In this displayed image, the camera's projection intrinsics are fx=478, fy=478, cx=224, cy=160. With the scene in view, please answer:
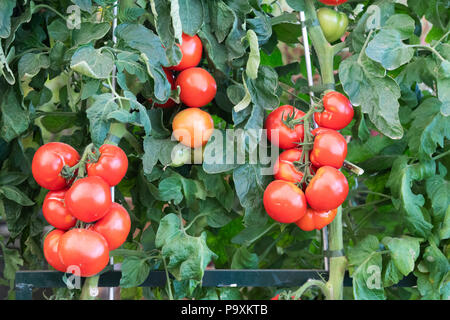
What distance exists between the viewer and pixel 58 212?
59 cm

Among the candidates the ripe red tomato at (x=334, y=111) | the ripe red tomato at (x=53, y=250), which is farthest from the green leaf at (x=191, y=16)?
the ripe red tomato at (x=53, y=250)

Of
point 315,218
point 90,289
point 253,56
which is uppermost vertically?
point 253,56

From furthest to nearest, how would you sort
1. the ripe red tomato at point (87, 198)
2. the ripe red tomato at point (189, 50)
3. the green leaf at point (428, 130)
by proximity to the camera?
the green leaf at point (428, 130), the ripe red tomato at point (189, 50), the ripe red tomato at point (87, 198)

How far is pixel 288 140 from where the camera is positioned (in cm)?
68

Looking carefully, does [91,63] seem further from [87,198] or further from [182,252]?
[182,252]

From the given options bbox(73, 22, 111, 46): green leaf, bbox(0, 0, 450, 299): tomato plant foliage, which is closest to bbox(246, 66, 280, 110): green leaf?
bbox(0, 0, 450, 299): tomato plant foliage

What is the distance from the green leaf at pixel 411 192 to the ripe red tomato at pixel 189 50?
1.26 feet

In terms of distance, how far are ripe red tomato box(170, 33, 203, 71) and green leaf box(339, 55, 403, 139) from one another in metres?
0.20

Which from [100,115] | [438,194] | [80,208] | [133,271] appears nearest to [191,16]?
[100,115]

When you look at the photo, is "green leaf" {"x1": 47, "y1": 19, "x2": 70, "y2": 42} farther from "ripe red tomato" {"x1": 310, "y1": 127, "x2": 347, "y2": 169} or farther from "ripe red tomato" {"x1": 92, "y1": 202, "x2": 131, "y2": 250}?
"ripe red tomato" {"x1": 310, "y1": 127, "x2": 347, "y2": 169}

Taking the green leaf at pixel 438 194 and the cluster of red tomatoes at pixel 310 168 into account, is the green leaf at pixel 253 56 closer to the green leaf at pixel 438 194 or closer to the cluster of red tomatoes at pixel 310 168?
the cluster of red tomatoes at pixel 310 168

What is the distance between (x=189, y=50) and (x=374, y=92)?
0.26 metres

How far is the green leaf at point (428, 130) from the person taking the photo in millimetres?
758
